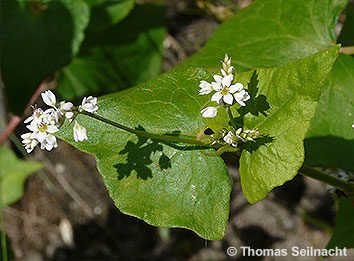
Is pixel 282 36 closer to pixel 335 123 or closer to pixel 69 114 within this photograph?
pixel 335 123

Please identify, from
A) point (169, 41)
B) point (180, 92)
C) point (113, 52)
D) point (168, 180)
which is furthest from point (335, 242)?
point (169, 41)

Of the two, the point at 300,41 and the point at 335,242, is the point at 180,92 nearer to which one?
the point at 300,41

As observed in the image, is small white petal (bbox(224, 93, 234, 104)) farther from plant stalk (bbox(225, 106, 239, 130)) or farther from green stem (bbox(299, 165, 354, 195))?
green stem (bbox(299, 165, 354, 195))

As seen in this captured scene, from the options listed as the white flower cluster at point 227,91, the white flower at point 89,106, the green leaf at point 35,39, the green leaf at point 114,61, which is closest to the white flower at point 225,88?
the white flower cluster at point 227,91

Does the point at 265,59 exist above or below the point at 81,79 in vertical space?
above

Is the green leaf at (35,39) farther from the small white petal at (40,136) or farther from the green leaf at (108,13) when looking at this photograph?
the small white petal at (40,136)

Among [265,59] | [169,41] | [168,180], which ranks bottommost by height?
[169,41]

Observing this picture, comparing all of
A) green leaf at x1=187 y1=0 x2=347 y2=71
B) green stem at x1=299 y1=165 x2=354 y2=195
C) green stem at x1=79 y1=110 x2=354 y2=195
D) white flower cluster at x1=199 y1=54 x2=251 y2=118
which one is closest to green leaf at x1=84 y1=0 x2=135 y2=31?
green leaf at x1=187 y1=0 x2=347 y2=71
